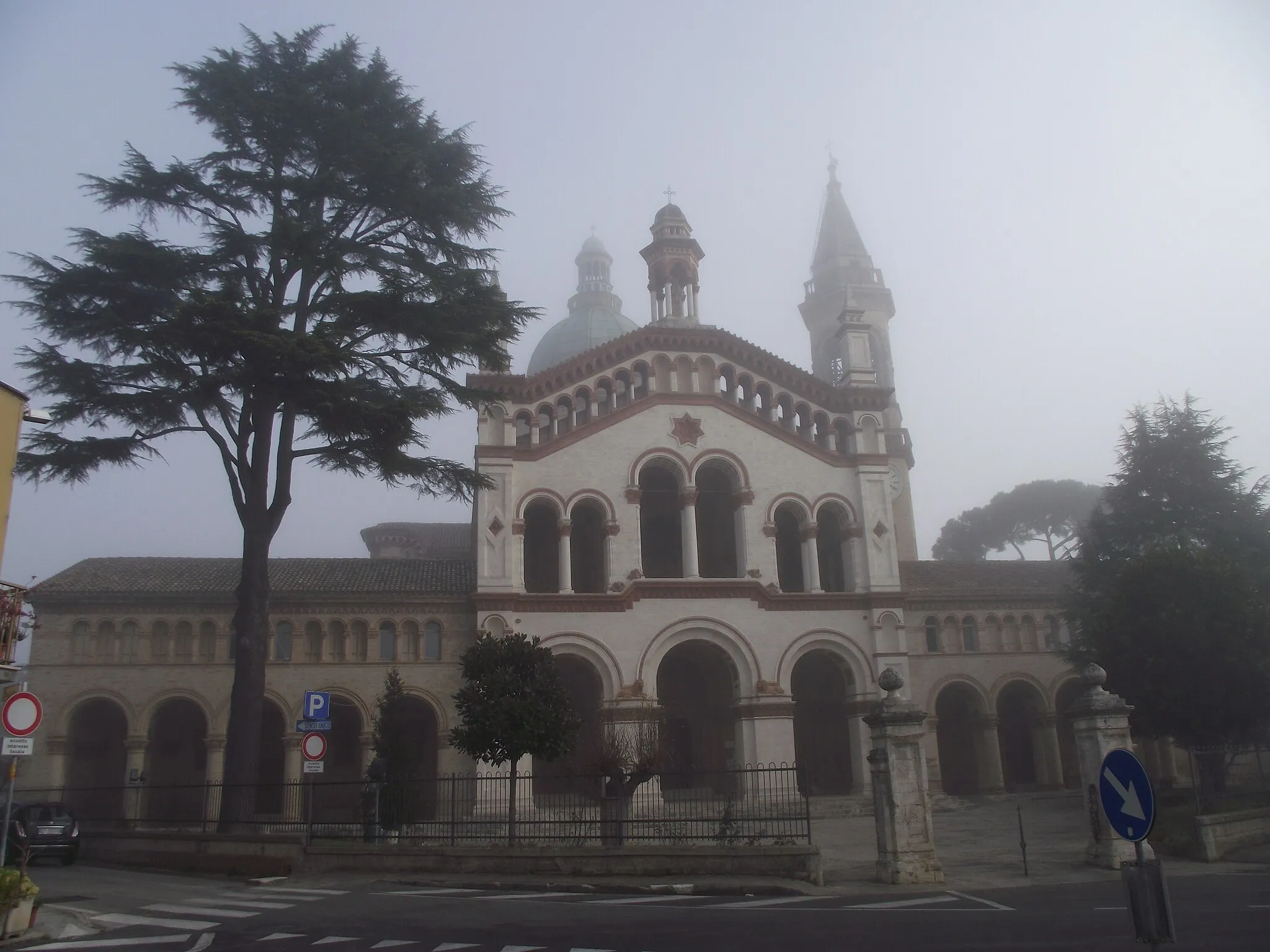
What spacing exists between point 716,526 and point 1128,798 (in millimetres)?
26741

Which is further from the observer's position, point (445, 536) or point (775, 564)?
point (445, 536)

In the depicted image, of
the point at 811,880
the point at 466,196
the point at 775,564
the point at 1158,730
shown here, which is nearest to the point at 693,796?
the point at 811,880

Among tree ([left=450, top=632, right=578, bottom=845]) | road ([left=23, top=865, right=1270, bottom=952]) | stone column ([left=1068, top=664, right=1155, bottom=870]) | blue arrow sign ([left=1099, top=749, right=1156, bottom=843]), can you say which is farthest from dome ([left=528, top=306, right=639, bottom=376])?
blue arrow sign ([left=1099, top=749, right=1156, bottom=843])

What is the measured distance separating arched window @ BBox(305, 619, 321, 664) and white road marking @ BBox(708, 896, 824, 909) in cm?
1872

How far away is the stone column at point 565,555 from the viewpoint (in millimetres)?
31094

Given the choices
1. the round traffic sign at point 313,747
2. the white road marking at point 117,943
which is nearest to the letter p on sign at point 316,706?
the round traffic sign at point 313,747

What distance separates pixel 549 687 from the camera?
2112 cm

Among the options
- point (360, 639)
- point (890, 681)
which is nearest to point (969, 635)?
point (890, 681)

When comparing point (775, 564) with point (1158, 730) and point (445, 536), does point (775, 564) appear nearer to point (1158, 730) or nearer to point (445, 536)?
point (1158, 730)

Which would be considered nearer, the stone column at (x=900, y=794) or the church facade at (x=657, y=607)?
the stone column at (x=900, y=794)

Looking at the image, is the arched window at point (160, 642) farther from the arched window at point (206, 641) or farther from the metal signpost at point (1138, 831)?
the metal signpost at point (1138, 831)

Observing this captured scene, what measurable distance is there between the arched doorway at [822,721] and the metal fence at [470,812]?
16.4 ft

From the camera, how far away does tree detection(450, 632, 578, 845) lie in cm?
2031

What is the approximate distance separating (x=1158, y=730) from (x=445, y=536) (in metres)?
42.2
